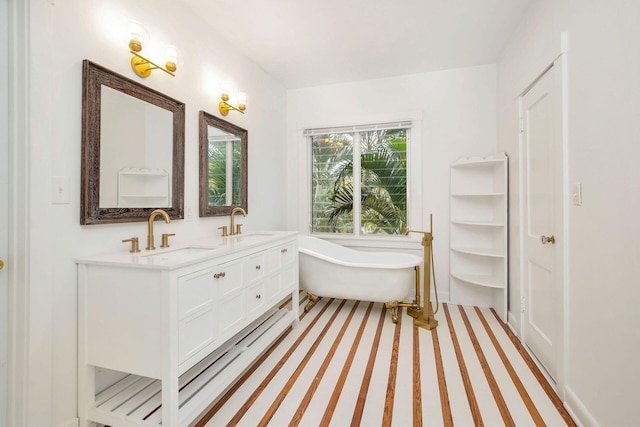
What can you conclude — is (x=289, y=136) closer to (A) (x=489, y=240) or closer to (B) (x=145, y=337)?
(A) (x=489, y=240)

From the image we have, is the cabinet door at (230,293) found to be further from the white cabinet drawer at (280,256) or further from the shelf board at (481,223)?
the shelf board at (481,223)

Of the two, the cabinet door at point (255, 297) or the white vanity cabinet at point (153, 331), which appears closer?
the white vanity cabinet at point (153, 331)

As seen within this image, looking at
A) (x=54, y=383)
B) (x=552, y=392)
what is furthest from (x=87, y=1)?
(x=552, y=392)

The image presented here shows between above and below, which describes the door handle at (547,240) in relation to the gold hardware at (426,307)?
above

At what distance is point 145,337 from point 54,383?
50 cm

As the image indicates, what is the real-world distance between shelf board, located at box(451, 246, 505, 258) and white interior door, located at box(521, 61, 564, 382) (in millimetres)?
391

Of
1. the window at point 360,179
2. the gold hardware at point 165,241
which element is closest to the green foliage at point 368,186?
the window at point 360,179

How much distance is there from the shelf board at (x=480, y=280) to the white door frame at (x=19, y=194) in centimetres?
331

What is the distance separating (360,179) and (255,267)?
2068mm

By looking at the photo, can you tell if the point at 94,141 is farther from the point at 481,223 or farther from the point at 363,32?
the point at 481,223

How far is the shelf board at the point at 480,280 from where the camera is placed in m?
2.83

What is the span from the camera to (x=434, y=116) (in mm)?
3346

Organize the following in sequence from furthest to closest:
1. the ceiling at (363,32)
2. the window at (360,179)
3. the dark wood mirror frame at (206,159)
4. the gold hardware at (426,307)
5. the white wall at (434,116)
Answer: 1. the window at (360,179)
2. the white wall at (434,116)
3. the gold hardware at (426,307)
4. the dark wood mirror frame at (206,159)
5. the ceiling at (363,32)

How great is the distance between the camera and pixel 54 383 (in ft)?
4.48
